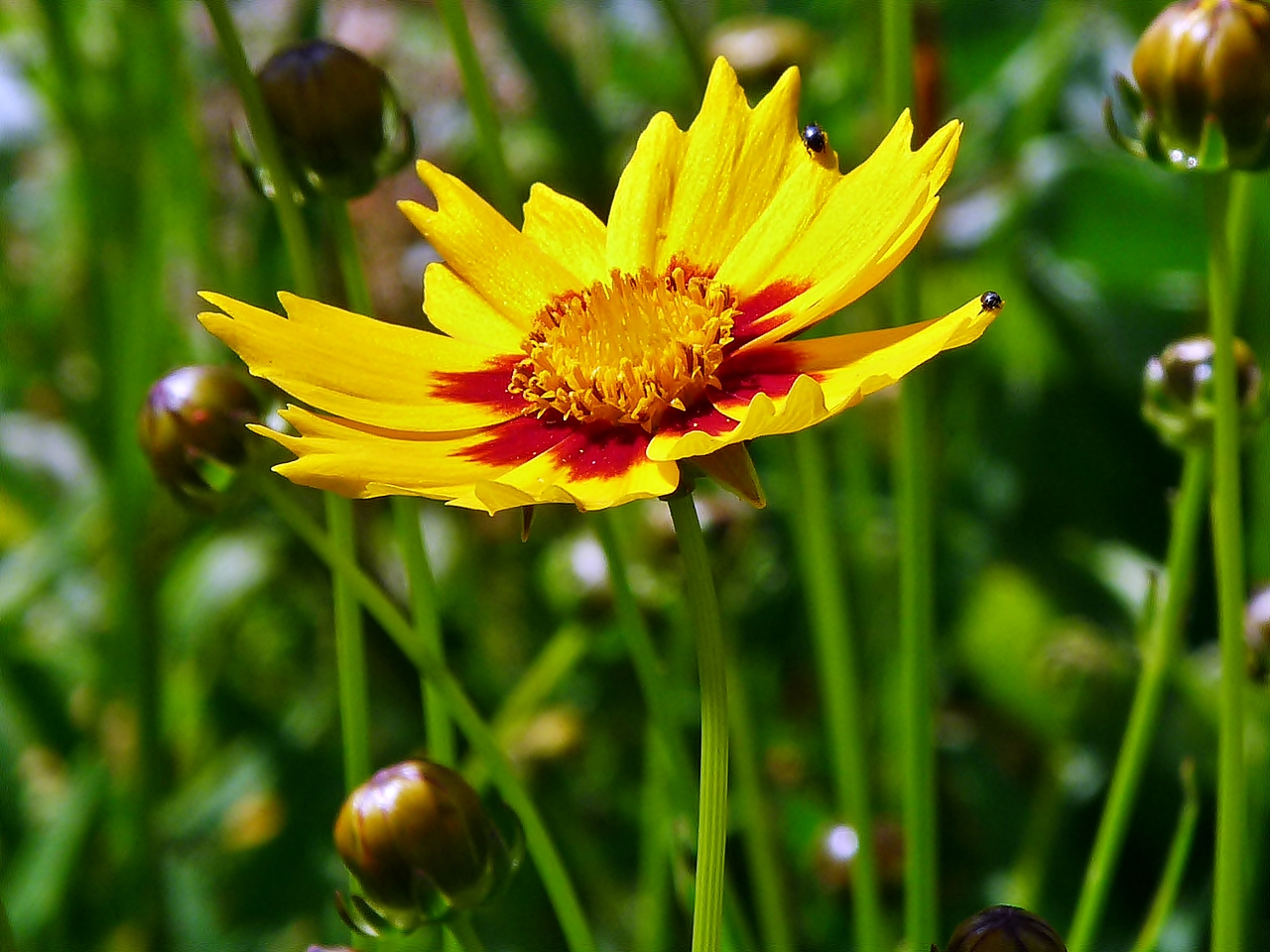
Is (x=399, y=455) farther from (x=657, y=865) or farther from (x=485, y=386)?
(x=657, y=865)

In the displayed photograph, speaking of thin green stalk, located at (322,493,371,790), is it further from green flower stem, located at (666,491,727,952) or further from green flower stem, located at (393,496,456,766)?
green flower stem, located at (666,491,727,952)

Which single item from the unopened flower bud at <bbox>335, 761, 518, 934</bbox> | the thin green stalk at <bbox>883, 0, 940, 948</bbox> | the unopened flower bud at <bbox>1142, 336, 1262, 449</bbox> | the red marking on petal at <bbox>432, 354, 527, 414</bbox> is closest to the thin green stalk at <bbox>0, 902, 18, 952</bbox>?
the unopened flower bud at <bbox>335, 761, 518, 934</bbox>

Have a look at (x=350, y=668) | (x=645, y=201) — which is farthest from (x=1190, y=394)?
(x=350, y=668)

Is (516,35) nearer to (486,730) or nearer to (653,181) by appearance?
(653,181)

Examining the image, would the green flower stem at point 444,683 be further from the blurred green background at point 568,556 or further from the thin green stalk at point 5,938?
the blurred green background at point 568,556

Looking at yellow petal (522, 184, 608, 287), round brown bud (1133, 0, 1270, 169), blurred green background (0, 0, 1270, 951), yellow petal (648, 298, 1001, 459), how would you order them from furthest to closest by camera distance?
blurred green background (0, 0, 1270, 951)
yellow petal (522, 184, 608, 287)
round brown bud (1133, 0, 1270, 169)
yellow petal (648, 298, 1001, 459)

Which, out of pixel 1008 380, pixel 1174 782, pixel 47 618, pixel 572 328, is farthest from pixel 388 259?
pixel 572 328
